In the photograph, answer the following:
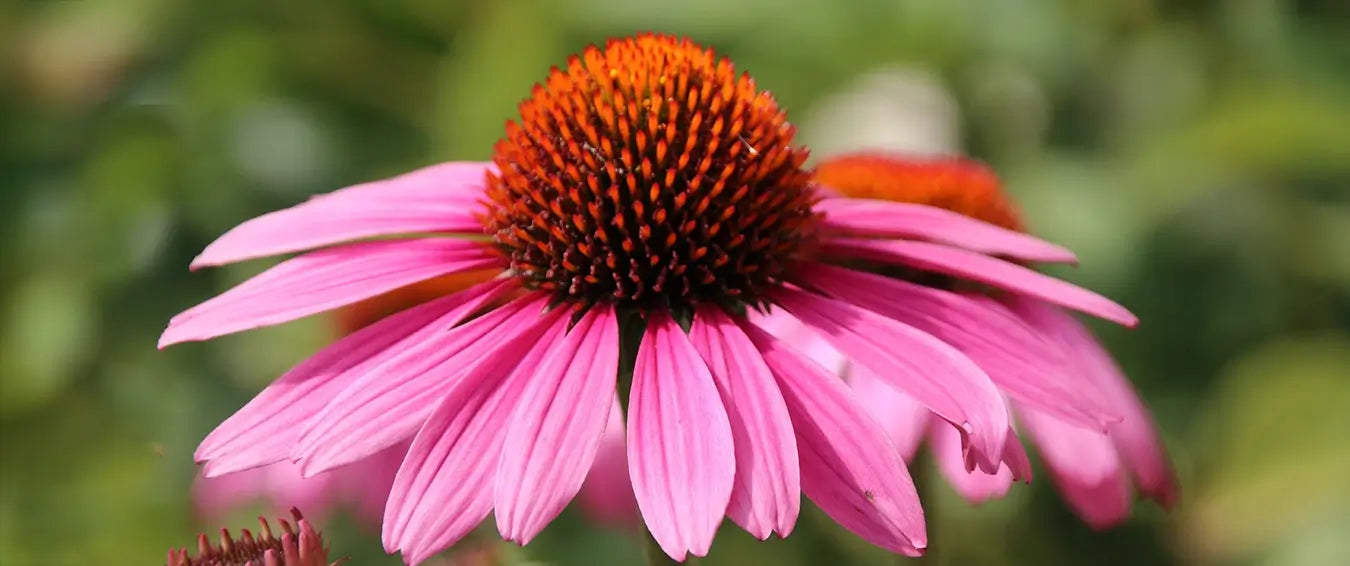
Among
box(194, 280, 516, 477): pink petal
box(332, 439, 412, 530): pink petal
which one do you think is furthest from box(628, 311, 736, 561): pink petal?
box(332, 439, 412, 530): pink petal

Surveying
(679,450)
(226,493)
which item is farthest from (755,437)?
(226,493)

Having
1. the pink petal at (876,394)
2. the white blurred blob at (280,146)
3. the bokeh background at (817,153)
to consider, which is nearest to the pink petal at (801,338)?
the pink petal at (876,394)

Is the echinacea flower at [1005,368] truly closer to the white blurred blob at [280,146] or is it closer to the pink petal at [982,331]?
the pink petal at [982,331]

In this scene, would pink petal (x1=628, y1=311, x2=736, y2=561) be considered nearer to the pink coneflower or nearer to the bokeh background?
the pink coneflower

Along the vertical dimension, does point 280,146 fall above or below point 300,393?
above

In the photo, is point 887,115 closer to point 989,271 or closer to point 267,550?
point 989,271

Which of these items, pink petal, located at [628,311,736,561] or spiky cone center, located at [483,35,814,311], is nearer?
pink petal, located at [628,311,736,561]
